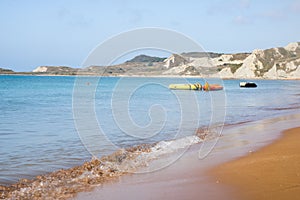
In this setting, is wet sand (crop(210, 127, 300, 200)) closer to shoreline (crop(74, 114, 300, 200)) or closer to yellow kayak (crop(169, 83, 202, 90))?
shoreline (crop(74, 114, 300, 200))

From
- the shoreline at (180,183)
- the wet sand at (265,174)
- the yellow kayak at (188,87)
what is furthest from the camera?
the yellow kayak at (188,87)

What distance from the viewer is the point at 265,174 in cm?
711

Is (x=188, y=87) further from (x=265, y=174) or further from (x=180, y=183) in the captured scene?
(x=180, y=183)

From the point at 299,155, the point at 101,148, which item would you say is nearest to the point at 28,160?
the point at 101,148

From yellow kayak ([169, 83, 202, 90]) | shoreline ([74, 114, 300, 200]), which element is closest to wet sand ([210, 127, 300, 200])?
shoreline ([74, 114, 300, 200])

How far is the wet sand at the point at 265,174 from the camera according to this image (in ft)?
19.8

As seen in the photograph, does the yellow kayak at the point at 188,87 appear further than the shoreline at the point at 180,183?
Yes

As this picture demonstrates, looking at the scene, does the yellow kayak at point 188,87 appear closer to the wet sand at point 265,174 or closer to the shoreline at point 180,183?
the shoreline at point 180,183

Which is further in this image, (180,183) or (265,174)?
(265,174)

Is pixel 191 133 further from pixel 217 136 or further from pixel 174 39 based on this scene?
pixel 174 39

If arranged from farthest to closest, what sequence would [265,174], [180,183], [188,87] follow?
[188,87] → [265,174] → [180,183]

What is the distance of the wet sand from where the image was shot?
6.05m

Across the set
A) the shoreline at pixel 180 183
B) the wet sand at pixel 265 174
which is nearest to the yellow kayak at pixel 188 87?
the shoreline at pixel 180 183

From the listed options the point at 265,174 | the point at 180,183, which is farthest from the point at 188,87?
the point at 180,183
